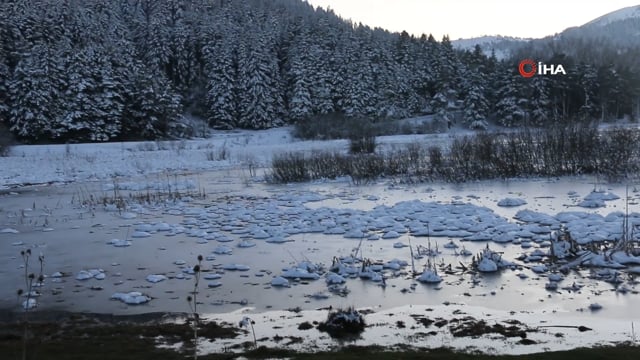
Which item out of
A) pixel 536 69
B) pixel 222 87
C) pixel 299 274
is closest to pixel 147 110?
pixel 222 87

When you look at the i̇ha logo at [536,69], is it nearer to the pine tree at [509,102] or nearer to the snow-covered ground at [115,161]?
the pine tree at [509,102]

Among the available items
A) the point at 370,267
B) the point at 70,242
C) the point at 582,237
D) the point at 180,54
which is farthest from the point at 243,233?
the point at 180,54

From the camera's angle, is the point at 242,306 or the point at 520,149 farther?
the point at 520,149

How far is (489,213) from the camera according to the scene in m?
14.3

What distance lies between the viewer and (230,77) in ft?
233

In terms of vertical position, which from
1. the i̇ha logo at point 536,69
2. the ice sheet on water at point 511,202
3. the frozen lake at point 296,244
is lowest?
the ice sheet on water at point 511,202

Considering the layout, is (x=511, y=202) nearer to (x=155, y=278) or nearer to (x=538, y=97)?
(x=155, y=278)

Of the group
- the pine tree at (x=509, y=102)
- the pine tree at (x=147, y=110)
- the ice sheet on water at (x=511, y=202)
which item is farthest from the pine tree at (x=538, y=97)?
the ice sheet on water at (x=511, y=202)

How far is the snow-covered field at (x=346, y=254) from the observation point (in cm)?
775

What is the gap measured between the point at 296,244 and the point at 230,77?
201 feet

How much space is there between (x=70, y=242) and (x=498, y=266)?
858 centimetres

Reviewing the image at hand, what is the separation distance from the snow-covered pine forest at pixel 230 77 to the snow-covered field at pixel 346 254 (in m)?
33.8

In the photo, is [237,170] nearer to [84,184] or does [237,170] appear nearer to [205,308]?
[84,184]

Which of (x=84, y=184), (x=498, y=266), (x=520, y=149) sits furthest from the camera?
(x=84, y=184)
